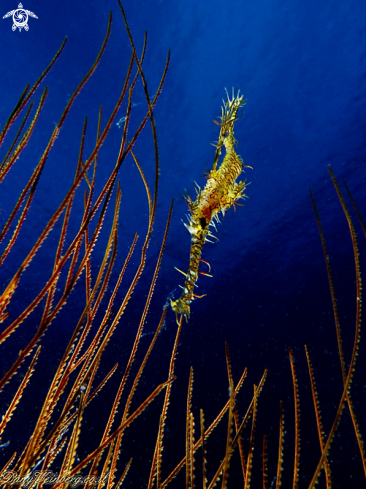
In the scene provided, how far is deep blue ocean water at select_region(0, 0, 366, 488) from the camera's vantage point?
1152 cm

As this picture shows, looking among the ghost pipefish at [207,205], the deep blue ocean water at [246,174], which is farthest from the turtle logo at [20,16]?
the ghost pipefish at [207,205]

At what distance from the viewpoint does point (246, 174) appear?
17062mm

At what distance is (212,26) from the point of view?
11891 millimetres

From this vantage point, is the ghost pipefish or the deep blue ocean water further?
the deep blue ocean water

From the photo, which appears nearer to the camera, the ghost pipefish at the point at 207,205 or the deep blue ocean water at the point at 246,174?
the ghost pipefish at the point at 207,205

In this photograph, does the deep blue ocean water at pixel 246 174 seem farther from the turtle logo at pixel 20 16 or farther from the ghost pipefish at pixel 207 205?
the ghost pipefish at pixel 207 205

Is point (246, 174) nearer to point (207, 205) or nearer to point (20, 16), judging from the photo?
point (20, 16)

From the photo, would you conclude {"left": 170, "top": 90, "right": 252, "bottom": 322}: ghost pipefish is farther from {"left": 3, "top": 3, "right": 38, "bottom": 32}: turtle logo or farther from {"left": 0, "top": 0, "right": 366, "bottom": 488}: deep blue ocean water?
{"left": 3, "top": 3, "right": 38, "bottom": 32}: turtle logo

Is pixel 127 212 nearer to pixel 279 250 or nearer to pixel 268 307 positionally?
pixel 279 250

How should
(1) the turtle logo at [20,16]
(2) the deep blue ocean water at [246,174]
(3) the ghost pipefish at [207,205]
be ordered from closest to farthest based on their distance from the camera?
(3) the ghost pipefish at [207,205]
(1) the turtle logo at [20,16]
(2) the deep blue ocean water at [246,174]

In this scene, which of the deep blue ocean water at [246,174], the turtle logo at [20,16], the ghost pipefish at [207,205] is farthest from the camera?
the deep blue ocean water at [246,174]

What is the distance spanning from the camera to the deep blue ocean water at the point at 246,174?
11516 millimetres

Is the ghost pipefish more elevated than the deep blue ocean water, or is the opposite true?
the deep blue ocean water

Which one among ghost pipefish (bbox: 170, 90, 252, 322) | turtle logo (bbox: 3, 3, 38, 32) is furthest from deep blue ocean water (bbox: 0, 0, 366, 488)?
ghost pipefish (bbox: 170, 90, 252, 322)
